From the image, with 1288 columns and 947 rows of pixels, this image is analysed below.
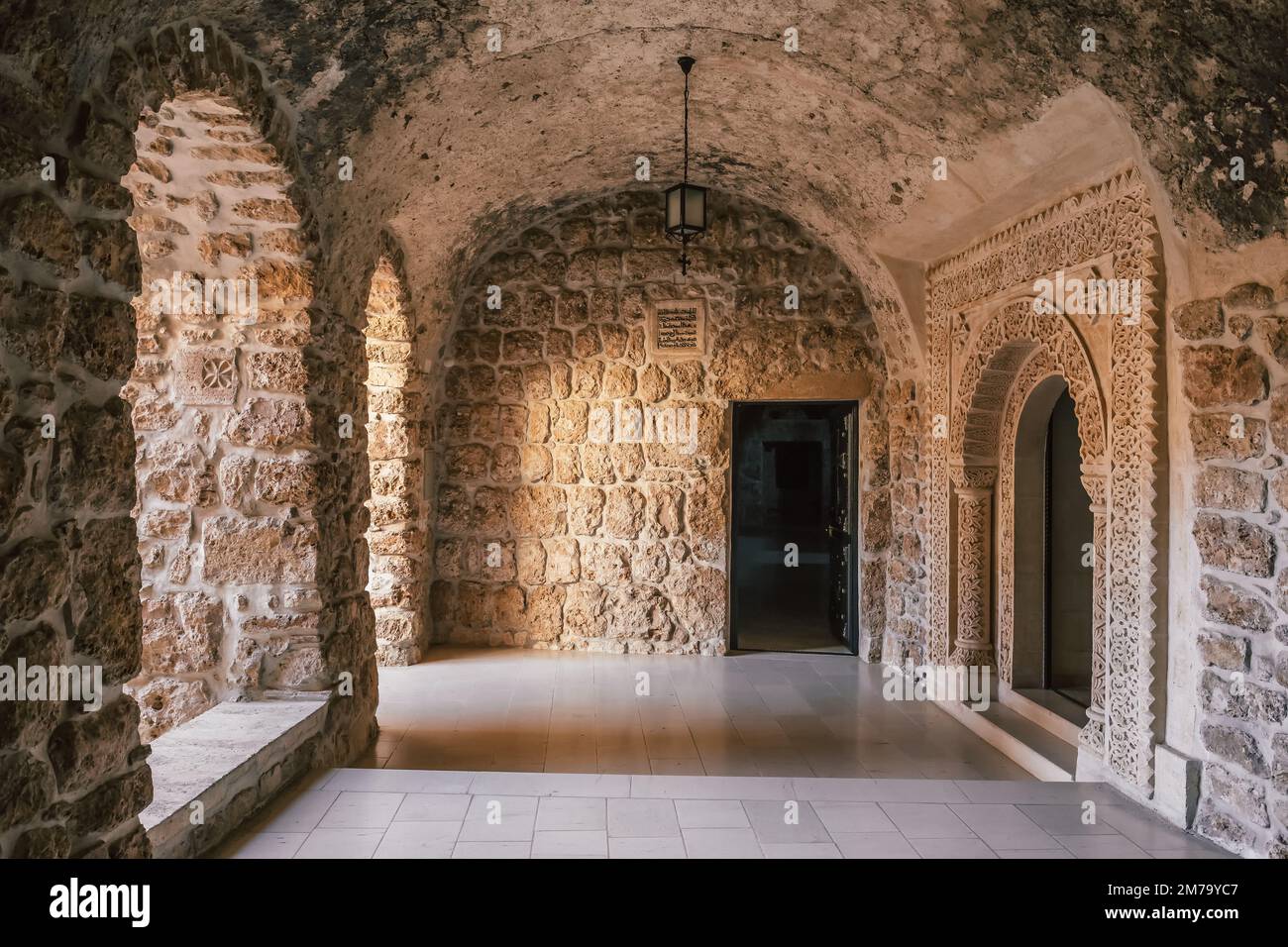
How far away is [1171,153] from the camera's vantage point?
9.57 ft

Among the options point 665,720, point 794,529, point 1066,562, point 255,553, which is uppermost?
point 255,553

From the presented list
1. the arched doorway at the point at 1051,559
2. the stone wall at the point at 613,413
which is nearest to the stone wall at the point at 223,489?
the stone wall at the point at 613,413

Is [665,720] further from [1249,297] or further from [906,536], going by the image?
[1249,297]

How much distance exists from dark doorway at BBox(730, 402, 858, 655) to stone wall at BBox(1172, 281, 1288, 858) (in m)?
3.46

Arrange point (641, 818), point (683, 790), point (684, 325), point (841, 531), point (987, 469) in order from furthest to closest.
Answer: point (841, 531) < point (684, 325) < point (987, 469) < point (683, 790) < point (641, 818)

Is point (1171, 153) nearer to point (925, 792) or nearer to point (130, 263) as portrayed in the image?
point (925, 792)

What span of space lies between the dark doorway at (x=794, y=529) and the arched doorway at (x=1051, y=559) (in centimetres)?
168

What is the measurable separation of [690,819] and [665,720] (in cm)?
168

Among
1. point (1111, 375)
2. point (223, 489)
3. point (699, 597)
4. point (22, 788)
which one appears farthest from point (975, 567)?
point (22, 788)

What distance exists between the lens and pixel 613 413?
6.49 metres

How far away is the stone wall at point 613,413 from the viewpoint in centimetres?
640

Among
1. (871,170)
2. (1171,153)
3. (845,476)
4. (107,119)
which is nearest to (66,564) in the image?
(107,119)

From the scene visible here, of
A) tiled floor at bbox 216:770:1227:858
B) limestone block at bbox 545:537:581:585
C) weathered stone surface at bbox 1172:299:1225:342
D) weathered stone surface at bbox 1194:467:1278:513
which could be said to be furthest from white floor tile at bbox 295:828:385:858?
limestone block at bbox 545:537:581:585

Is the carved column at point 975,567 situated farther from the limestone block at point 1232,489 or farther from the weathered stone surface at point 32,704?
the weathered stone surface at point 32,704
